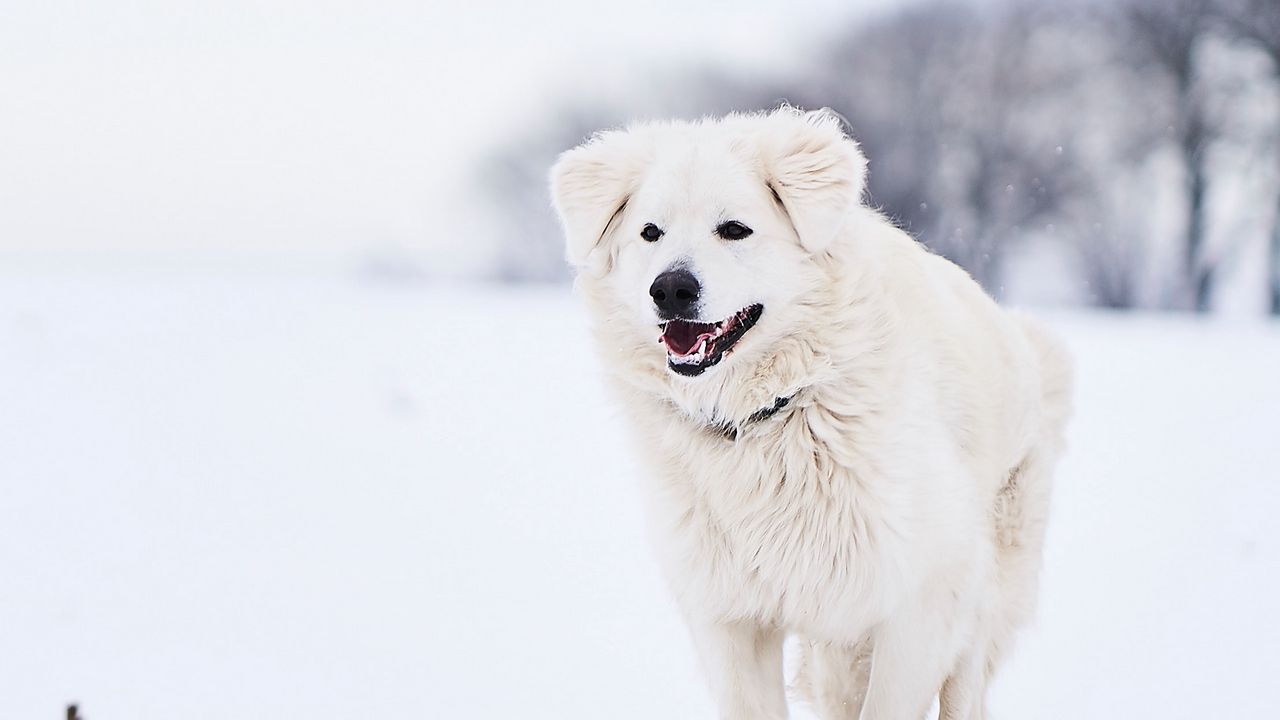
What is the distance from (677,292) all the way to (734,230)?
36cm

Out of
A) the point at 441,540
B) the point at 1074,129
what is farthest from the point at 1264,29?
the point at 441,540

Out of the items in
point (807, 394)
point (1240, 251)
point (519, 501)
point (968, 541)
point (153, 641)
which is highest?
point (1240, 251)

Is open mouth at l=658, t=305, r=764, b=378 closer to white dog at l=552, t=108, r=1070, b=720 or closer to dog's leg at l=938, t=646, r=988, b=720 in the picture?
white dog at l=552, t=108, r=1070, b=720

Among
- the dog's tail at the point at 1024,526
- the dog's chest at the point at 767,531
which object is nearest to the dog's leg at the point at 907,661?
the dog's chest at the point at 767,531

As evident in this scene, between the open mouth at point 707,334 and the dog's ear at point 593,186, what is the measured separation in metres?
0.48

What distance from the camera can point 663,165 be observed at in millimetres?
3434

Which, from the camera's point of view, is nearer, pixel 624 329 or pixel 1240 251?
pixel 624 329

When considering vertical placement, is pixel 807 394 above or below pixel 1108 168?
below

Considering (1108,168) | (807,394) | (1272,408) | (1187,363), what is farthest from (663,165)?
(1108,168)

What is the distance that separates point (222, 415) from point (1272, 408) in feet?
25.1

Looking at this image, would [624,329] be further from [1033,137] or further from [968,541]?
[1033,137]

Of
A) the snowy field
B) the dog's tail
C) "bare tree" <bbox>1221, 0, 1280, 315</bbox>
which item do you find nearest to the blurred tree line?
"bare tree" <bbox>1221, 0, 1280, 315</bbox>

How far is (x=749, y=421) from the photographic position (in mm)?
3291

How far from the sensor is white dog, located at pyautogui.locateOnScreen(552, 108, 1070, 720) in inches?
122
